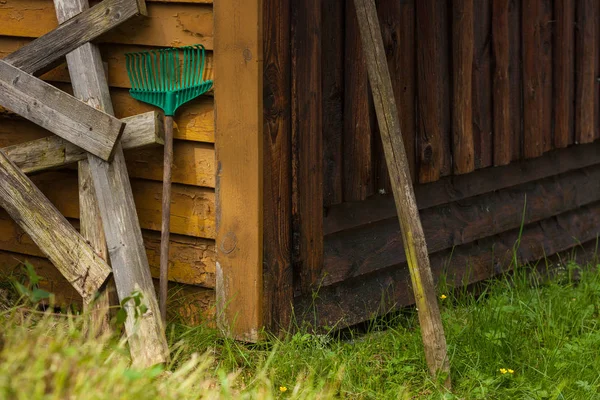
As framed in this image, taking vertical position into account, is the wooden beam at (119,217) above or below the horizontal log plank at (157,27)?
below

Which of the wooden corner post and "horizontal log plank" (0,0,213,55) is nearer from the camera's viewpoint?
the wooden corner post

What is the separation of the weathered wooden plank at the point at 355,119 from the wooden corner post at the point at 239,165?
1.90 feet

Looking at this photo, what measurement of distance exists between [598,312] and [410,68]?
5.57ft

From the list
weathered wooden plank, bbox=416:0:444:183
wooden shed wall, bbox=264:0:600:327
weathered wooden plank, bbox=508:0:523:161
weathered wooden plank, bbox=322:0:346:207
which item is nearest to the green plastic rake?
wooden shed wall, bbox=264:0:600:327

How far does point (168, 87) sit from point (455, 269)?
2032 millimetres

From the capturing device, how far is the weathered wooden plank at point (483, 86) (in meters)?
5.52

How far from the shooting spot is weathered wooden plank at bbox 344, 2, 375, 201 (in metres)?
4.59

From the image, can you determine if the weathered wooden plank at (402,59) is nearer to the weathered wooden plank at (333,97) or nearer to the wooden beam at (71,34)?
the weathered wooden plank at (333,97)

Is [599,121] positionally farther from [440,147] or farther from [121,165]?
[121,165]

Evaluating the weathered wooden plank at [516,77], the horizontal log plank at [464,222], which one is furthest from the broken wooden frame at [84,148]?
the weathered wooden plank at [516,77]

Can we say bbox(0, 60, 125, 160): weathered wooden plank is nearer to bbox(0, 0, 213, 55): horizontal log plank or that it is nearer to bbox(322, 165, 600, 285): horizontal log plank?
bbox(0, 0, 213, 55): horizontal log plank

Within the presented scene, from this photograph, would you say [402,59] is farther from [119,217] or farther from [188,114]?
[119,217]

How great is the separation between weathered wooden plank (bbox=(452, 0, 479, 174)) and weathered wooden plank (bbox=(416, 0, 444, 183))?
0.58 feet

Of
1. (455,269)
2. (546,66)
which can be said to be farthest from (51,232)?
(546,66)
